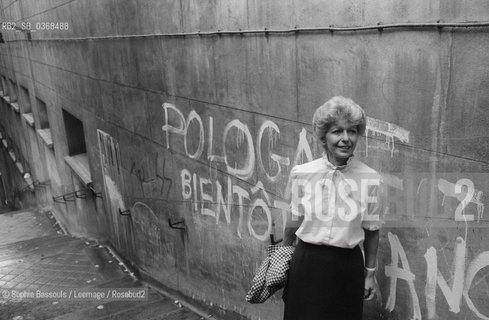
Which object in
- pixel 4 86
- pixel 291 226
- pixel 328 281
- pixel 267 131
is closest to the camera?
pixel 328 281

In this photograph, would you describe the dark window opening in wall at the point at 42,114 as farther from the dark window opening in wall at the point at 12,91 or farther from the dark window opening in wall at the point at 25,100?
the dark window opening in wall at the point at 12,91

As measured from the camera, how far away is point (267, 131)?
360 cm

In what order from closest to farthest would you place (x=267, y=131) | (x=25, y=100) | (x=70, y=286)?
(x=267, y=131) < (x=70, y=286) < (x=25, y=100)

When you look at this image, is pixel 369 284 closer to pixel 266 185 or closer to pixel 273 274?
pixel 273 274

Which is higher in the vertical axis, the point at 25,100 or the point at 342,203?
the point at 342,203

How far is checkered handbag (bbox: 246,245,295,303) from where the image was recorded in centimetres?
268

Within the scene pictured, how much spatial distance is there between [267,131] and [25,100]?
46.3ft

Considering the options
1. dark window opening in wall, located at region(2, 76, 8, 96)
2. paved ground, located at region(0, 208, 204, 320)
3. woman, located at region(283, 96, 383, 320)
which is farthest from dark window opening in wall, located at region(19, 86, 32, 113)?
woman, located at region(283, 96, 383, 320)

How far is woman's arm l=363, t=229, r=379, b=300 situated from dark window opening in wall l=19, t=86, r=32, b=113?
1452cm

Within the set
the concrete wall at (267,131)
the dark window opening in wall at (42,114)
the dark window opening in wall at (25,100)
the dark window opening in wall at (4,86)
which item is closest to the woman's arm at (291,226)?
the concrete wall at (267,131)

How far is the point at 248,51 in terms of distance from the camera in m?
3.65

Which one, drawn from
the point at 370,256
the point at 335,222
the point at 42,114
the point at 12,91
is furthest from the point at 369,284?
the point at 12,91

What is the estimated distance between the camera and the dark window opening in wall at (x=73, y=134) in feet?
33.2

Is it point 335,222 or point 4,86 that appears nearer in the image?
point 335,222
